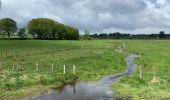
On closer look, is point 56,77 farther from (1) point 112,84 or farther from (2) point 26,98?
(2) point 26,98

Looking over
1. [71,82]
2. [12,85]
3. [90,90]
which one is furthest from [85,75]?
[12,85]

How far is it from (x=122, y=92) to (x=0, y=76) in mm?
17001

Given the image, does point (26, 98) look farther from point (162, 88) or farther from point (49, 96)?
point (162, 88)

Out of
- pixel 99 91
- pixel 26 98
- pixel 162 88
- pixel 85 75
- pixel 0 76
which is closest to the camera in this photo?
pixel 26 98

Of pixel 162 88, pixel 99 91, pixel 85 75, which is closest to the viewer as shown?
pixel 162 88

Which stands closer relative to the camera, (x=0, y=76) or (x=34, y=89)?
(x=34, y=89)

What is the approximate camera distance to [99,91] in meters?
43.8

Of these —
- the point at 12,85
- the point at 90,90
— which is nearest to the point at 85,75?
the point at 90,90

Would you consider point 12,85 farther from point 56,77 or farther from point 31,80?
point 56,77

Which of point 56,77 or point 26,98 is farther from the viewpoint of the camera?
point 56,77

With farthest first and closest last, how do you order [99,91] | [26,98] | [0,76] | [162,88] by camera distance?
[0,76] → [99,91] → [162,88] → [26,98]

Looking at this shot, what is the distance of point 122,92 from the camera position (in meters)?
41.9

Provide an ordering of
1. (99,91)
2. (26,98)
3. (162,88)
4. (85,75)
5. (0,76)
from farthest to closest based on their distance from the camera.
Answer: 1. (85,75)
2. (0,76)
3. (99,91)
4. (162,88)
5. (26,98)

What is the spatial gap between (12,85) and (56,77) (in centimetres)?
904
